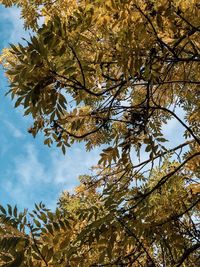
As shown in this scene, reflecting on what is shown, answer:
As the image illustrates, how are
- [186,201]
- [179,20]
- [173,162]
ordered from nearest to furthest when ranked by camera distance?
1. [179,20]
2. [186,201]
3. [173,162]

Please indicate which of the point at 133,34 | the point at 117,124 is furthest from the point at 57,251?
the point at 117,124

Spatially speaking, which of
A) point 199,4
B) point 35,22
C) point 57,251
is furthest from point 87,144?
point 57,251

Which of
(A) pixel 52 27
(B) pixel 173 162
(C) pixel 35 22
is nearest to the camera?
(A) pixel 52 27

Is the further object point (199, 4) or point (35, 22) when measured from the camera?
point (35, 22)

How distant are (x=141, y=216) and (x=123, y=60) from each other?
3.75ft

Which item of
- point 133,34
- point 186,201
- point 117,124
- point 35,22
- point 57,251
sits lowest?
point 57,251

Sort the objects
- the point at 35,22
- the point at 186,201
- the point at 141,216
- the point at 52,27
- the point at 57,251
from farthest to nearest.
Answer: the point at 35,22
the point at 186,201
the point at 141,216
the point at 57,251
the point at 52,27

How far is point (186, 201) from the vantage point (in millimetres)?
4406

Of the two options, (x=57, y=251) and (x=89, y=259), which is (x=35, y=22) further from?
(x=57, y=251)

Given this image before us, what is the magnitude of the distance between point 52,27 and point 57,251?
4.68ft

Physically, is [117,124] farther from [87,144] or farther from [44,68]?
[44,68]

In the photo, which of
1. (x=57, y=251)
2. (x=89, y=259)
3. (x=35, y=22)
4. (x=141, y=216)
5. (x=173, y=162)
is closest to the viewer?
(x=57, y=251)

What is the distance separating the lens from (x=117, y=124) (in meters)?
5.77

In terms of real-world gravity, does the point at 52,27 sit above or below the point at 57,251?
above
